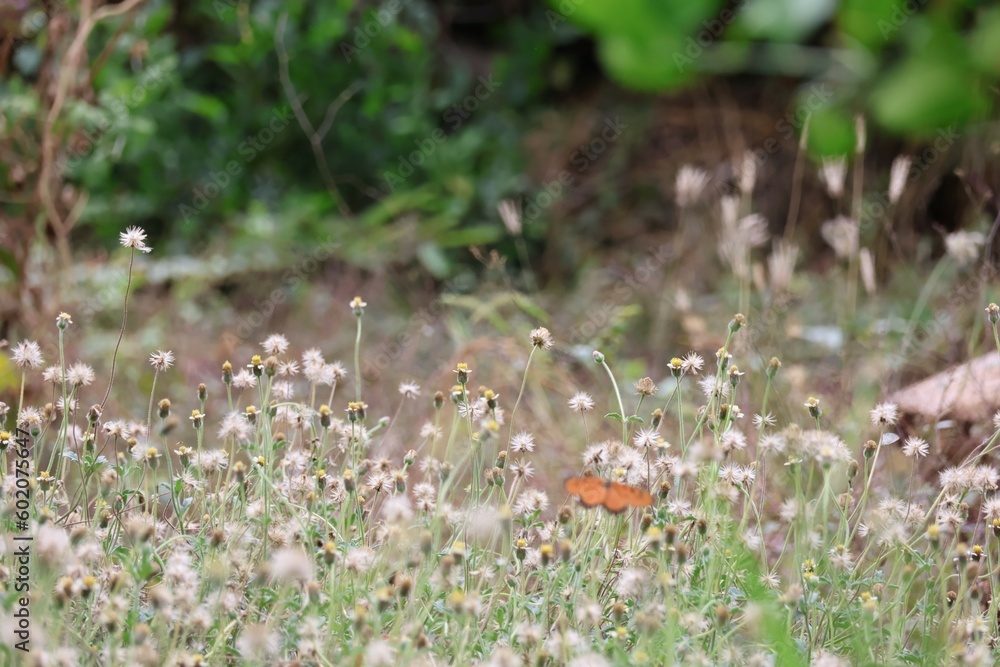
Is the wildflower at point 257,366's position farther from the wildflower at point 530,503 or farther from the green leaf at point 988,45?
the green leaf at point 988,45

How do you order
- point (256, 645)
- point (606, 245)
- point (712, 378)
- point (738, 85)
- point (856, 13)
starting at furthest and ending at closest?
point (738, 85)
point (606, 245)
point (856, 13)
point (712, 378)
point (256, 645)

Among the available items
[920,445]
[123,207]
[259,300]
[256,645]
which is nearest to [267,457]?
[256,645]

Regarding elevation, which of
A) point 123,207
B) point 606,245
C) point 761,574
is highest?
point 761,574

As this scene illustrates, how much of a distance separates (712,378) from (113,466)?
37.9 inches

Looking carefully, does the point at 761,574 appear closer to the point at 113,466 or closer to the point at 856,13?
the point at 113,466

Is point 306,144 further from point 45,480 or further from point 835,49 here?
point 45,480

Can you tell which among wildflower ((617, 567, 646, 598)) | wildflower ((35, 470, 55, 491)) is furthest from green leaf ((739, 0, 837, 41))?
wildflower ((35, 470, 55, 491))

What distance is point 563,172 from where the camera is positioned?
201 inches
